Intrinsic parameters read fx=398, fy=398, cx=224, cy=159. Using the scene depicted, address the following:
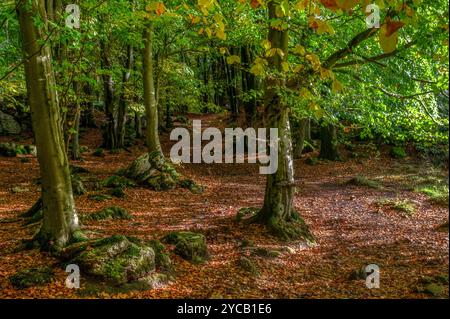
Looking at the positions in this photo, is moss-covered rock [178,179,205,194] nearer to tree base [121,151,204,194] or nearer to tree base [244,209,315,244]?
tree base [121,151,204,194]

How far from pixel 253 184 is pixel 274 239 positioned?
821cm

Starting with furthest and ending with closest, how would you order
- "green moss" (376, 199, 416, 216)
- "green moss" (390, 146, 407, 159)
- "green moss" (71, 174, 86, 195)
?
1. "green moss" (390, 146, 407, 159)
2. "green moss" (71, 174, 86, 195)
3. "green moss" (376, 199, 416, 216)

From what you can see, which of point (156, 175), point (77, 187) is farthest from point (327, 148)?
point (77, 187)

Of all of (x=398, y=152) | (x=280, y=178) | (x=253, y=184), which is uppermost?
(x=398, y=152)

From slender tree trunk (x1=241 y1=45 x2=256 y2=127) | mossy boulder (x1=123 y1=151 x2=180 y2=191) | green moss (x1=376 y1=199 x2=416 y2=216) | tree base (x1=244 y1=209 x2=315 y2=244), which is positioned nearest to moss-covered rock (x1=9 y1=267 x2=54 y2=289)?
tree base (x1=244 y1=209 x2=315 y2=244)

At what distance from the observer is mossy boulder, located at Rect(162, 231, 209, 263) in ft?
23.8

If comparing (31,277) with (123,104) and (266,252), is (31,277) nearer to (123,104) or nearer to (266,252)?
(266,252)

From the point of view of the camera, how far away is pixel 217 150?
78.6ft

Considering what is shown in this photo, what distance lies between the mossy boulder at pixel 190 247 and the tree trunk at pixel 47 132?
6.05 ft

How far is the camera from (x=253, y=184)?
55.3ft

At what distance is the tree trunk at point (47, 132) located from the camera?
21.3 feet

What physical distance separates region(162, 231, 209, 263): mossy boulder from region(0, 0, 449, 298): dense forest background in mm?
27

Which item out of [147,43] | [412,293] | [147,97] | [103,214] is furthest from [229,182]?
[412,293]

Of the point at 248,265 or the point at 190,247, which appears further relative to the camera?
the point at 190,247
